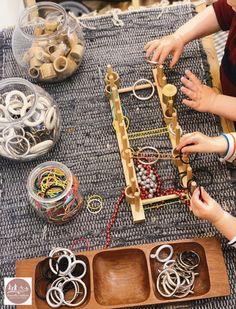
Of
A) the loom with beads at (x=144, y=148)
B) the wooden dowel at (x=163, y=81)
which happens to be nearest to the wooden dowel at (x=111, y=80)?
the loom with beads at (x=144, y=148)

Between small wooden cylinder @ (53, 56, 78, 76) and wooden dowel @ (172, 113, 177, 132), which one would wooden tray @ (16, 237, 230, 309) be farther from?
small wooden cylinder @ (53, 56, 78, 76)

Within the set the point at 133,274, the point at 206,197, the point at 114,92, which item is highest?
the point at 114,92

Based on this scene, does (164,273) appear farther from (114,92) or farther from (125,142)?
(114,92)

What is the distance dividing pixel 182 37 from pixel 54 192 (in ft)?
1.41

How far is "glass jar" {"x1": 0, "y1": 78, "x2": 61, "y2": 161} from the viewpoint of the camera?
3.12 ft

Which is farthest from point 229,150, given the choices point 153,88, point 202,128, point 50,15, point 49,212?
point 50,15

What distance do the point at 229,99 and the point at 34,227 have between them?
0.45m

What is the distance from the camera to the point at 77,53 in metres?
1.07

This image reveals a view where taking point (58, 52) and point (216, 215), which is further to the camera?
point (58, 52)

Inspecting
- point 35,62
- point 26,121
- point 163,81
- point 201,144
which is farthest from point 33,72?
point 201,144

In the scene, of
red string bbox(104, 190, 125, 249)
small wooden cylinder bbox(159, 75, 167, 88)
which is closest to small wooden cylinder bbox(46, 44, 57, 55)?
small wooden cylinder bbox(159, 75, 167, 88)

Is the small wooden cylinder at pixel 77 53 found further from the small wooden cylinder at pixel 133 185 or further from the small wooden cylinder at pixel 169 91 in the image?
the small wooden cylinder at pixel 133 185

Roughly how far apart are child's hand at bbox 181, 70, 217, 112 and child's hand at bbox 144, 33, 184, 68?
2.7 inches

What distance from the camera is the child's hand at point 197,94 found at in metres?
1.01
